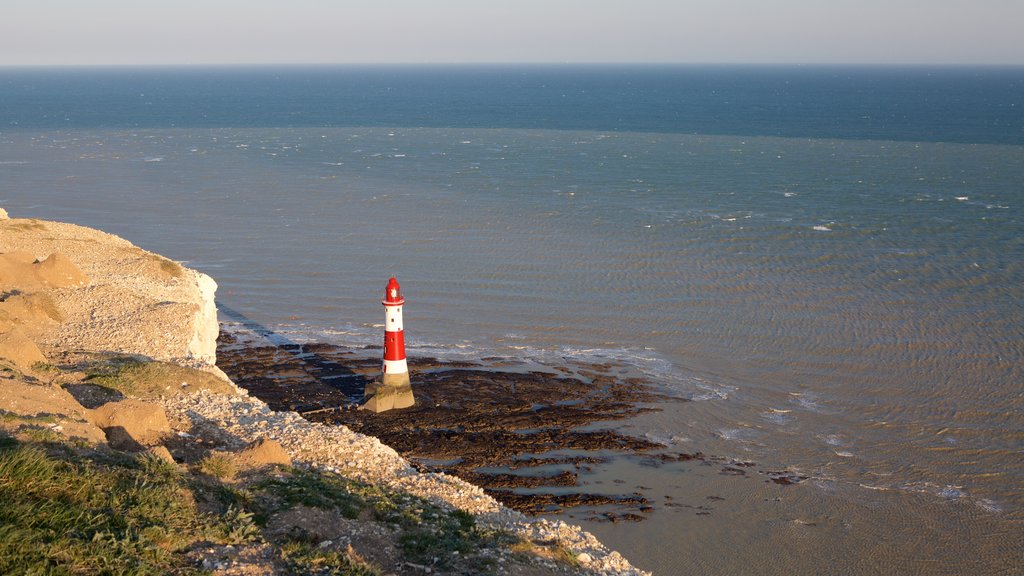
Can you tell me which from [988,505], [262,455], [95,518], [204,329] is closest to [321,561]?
[95,518]

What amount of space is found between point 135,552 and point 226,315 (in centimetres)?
1644

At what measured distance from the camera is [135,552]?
6.56m

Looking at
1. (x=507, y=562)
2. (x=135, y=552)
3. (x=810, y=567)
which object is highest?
(x=135, y=552)

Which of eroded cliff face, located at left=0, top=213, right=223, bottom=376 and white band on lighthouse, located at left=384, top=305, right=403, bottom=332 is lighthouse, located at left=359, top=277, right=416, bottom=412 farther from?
eroded cliff face, located at left=0, top=213, right=223, bottom=376

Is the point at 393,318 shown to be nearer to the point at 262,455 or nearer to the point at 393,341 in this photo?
the point at 393,341

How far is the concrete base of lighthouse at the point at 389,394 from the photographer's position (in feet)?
52.5

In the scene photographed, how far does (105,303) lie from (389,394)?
15.5 ft

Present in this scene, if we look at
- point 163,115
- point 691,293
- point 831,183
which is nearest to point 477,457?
point 691,293

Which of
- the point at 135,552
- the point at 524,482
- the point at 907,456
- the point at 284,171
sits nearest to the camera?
the point at 135,552

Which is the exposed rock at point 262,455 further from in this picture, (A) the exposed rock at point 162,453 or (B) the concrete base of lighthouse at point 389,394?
(B) the concrete base of lighthouse at point 389,394

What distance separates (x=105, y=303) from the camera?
15.7 meters

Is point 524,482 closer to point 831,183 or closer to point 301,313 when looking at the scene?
point 301,313

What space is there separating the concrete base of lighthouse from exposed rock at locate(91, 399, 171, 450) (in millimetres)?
5915

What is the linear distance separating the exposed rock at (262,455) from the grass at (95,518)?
3.80ft
